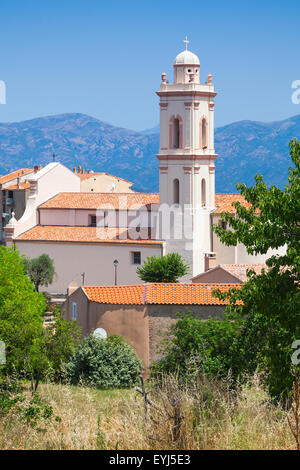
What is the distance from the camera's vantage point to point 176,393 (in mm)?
11055

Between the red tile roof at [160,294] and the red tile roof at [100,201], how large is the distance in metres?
24.1

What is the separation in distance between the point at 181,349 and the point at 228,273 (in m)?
12.4

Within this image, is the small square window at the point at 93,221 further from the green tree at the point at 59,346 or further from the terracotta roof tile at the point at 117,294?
the green tree at the point at 59,346

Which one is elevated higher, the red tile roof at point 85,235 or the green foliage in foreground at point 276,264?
the red tile roof at point 85,235

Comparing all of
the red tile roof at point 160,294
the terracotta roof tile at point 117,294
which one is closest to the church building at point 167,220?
the terracotta roof tile at point 117,294

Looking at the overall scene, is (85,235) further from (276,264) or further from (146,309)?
(276,264)

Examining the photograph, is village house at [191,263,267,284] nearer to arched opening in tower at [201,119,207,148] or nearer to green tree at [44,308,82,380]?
green tree at [44,308,82,380]

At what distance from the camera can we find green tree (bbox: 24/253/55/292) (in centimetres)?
5234

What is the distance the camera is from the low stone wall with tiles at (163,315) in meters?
30.1

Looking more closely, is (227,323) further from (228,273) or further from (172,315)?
(228,273)

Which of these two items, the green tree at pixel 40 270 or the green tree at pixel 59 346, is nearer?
the green tree at pixel 59 346

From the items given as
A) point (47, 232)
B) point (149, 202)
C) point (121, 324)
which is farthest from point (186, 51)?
point (121, 324)

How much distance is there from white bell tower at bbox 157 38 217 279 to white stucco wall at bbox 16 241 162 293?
218cm
